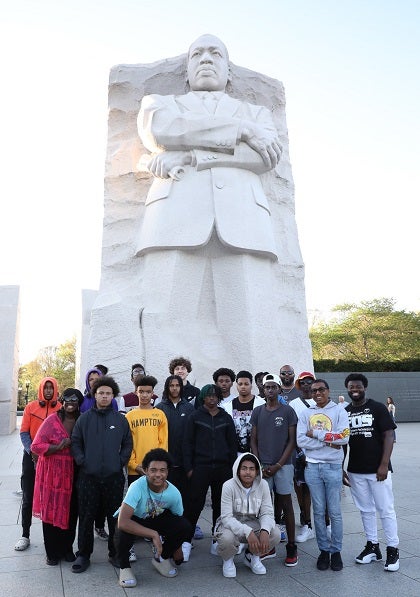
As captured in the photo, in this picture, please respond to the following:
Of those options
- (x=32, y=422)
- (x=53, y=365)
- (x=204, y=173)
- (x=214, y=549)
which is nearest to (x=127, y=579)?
(x=214, y=549)

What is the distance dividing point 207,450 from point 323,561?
101 centimetres

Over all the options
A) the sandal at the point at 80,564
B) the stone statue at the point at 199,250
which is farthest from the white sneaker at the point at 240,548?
the stone statue at the point at 199,250

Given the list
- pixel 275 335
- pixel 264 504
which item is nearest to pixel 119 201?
pixel 275 335

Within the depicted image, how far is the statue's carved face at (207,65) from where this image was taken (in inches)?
281

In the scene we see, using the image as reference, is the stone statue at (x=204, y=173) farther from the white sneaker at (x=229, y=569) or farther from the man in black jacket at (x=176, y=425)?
the white sneaker at (x=229, y=569)

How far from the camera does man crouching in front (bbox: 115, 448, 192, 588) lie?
3.12 meters

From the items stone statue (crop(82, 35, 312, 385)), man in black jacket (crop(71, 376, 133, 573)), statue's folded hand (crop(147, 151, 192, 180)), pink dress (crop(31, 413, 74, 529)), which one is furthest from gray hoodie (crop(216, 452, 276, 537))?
statue's folded hand (crop(147, 151, 192, 180))

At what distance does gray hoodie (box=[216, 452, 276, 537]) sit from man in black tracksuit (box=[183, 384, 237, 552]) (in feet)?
0.98

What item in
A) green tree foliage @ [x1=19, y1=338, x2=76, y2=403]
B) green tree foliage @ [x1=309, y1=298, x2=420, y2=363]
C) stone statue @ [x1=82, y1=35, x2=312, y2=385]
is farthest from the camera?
green tree foliage @ [x1=19, y1=338, x2=76, y2=403]

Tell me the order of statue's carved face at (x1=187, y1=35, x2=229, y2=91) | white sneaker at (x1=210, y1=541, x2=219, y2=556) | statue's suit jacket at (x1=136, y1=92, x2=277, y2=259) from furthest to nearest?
statue's carved face at (x1=187, y1=35, x2=229, y2=91), statue's suit jacket at (x1=136, y1=92, x2=277, y2=259), white sneaker at (x1=210, y1=541, x2=219, y2=556)

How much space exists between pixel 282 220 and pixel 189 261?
186 cm

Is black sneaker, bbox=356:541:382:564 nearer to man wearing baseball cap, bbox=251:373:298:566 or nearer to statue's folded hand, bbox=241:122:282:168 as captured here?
man wearing baseball cap, bbox=251:373:298:566

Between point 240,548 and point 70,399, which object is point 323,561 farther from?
point 70,399

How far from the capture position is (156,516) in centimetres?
324
